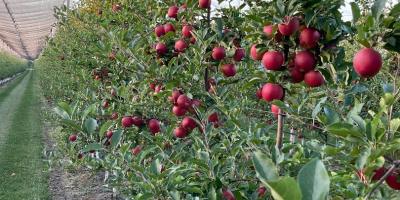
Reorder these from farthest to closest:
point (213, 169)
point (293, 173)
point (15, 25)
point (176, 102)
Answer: point (15, 25) → point (176, 102) → point (293, 173) → point (213, 169)

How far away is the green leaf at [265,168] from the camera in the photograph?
46cm

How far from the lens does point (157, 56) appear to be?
2.14m

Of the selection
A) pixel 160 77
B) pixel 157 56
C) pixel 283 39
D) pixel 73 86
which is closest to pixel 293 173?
pixel 283 39

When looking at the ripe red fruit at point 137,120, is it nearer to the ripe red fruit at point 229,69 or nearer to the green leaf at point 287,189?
the ripe red fruit at point 229,69

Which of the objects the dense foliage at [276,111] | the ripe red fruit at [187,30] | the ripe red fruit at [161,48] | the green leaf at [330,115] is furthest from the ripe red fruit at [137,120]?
the green leaf at [330,115]

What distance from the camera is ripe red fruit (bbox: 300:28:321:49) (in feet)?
3.79

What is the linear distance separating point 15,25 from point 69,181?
680 inches

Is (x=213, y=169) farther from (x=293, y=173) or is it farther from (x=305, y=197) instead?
(x=305, y=197)

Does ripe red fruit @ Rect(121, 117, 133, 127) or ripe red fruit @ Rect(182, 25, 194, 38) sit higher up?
ripe red fruit @ Rect(182, 25, 194, 38)

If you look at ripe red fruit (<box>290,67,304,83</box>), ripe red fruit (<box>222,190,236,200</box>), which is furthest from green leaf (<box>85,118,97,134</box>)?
ripe red fruit (<box>290,67,304,83</box>)

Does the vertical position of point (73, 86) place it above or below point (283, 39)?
below

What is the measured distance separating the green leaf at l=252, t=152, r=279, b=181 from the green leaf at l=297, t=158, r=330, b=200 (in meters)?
0.05

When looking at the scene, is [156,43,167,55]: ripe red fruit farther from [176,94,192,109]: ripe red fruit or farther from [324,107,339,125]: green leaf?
[324,107,339,125]: green leaf

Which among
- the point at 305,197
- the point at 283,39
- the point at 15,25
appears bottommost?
the point at 305,197
